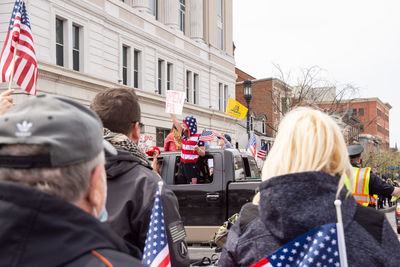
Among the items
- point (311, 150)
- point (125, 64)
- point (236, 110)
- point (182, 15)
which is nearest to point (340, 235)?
point (311, 150)

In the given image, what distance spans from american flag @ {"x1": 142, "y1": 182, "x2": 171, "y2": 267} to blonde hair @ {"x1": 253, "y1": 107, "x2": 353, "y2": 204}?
28.1 inches

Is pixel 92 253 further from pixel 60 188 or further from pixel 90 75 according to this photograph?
pixel 90 75

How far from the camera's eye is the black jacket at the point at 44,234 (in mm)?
1242

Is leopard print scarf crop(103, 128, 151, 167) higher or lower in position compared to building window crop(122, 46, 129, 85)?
lower

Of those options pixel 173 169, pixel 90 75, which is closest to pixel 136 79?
pixel 90 75

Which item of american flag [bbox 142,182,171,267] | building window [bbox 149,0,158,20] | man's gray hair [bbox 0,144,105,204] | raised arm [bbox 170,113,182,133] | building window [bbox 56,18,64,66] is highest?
building window [bbox 149,0,158,20]

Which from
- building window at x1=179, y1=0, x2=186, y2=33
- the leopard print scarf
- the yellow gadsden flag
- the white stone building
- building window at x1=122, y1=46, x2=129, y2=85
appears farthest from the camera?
building window at x1=179, y1=0, x2=186, y2=33

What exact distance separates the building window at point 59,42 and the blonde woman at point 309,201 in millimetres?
19601

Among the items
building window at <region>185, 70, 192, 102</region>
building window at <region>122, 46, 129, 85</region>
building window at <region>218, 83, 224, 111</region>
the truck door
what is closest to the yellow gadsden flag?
the truck door

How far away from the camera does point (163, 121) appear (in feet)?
92.7

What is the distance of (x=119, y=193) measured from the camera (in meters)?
2.74

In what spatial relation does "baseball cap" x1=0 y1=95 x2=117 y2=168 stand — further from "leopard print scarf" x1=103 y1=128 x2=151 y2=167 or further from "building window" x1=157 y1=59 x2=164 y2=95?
"building window" x1=157 y1=59 x2=164 y2=95

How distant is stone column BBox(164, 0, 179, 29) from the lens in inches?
1192

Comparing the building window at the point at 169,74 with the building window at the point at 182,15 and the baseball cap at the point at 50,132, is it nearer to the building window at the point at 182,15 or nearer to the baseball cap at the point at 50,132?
the building window at the point at 182,15
